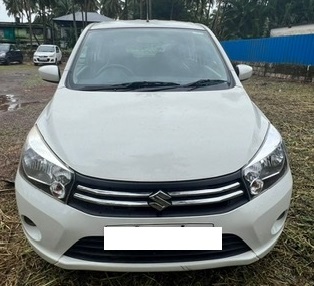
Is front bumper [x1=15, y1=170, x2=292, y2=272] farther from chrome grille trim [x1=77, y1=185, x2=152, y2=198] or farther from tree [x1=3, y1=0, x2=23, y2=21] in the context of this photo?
tree [x1=3, y1=0, x2=23, y2=21]

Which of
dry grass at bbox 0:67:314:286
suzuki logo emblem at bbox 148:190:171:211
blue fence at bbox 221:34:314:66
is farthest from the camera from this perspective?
blue fence at bbox 221:34:314:66

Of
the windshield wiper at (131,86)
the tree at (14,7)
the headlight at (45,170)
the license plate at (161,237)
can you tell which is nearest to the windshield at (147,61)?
the windshield wiper at (131,86)

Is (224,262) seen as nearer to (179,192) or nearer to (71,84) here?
(179,192)

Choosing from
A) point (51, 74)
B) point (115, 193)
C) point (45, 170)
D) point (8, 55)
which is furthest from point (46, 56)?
point (115, 193)

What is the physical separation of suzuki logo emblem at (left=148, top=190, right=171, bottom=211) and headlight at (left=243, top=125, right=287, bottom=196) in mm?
430

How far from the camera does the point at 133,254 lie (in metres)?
1.80

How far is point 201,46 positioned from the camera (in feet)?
10.8

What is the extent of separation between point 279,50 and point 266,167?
13.5m

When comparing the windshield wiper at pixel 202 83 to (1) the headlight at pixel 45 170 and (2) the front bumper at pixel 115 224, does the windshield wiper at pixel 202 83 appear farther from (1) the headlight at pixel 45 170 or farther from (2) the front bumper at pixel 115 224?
(1) the headlight at pixel 45 170

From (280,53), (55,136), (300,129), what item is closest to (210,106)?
(55,136)

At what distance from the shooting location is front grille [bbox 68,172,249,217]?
174cm

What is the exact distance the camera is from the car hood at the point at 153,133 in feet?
5.96

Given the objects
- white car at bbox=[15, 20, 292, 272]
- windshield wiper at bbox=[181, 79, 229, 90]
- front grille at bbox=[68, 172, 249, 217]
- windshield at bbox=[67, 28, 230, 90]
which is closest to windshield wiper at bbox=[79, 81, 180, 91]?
windshield at bbox=[67, 28, 230, 90]

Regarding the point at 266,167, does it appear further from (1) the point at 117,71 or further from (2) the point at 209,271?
(1) the point at 117,71
